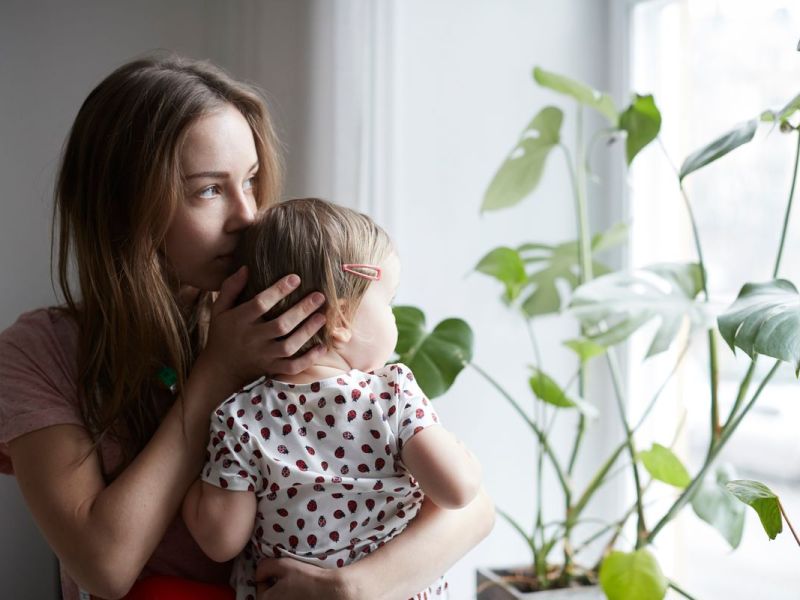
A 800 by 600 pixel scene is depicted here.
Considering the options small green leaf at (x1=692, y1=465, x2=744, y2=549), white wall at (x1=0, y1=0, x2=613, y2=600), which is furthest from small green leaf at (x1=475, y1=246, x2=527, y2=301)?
small green leaf at (x1=692, y1=465, x2=744, y2=549)

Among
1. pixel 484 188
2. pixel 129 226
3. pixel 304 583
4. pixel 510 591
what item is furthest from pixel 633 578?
pixel 484 188

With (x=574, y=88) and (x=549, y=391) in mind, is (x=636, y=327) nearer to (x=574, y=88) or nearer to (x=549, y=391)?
(x=549, y=391)

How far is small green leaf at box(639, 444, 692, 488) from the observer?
4.95 ft

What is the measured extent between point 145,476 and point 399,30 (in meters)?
1.26

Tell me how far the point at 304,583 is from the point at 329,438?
18 centimetres

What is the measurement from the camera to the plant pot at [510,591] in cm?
167

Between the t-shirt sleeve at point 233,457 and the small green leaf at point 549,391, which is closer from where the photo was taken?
the t-shirt sleeve at point 233,457

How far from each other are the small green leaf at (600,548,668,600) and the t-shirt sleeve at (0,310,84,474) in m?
0.84

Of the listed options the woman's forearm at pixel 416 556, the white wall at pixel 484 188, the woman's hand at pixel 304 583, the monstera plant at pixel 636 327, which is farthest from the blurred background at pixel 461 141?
the woman's hand at pixel 304 583

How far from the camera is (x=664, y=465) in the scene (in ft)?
4.95

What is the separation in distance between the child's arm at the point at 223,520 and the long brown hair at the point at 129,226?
7.5 inches

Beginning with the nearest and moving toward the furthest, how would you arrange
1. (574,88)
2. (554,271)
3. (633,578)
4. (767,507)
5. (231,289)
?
(767,507) → (231,289) → (633,578) → (574,88) → (554,271)

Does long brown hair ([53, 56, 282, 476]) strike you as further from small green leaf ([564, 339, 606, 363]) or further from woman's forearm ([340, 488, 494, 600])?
small green leaf ([564, 339, 606, 363])

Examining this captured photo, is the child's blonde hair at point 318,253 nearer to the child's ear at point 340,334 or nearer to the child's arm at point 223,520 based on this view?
the child's ear at point 340,334
